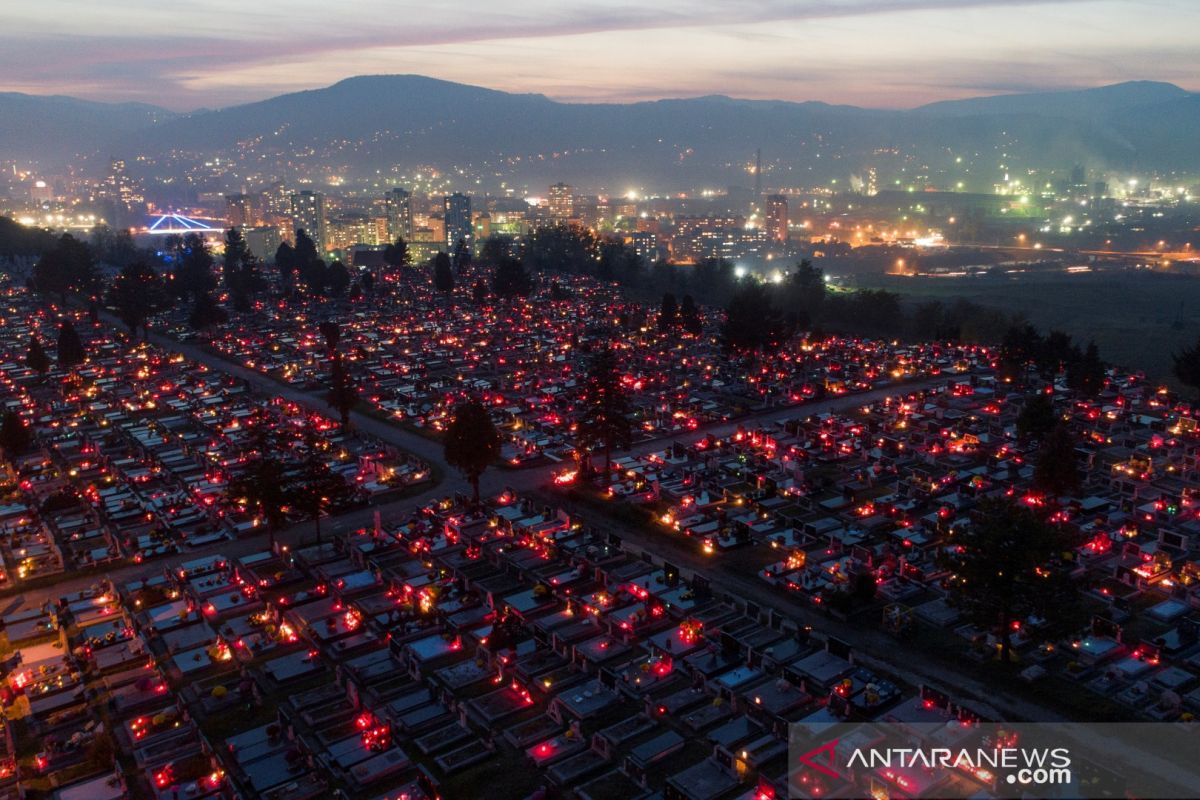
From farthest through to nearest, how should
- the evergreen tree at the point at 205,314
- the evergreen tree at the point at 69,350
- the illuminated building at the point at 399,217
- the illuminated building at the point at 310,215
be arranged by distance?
the illuminated building at the point at 310,215
the illuminated building at the point at 399,217
the evergreen tree at the point at 205,314
the evergreen tree at the point at 69,350

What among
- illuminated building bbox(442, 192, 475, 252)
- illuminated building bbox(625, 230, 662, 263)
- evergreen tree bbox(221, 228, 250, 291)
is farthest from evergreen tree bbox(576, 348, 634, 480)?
illuminated building bbox(442, 192, 475, 252)

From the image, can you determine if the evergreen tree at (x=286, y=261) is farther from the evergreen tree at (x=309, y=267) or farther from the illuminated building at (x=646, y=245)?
the illuminated building at (x=646, y=245)

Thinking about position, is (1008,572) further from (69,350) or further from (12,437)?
(69,350)

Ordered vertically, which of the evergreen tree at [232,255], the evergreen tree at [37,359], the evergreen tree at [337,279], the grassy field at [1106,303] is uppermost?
the evergreen tree at [232,255]

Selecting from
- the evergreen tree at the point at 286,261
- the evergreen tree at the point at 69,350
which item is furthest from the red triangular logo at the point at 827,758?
the evergreen tree at the point at 286,261

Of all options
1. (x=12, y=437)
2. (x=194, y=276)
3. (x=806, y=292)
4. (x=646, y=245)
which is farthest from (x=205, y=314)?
(x=646, y=245)

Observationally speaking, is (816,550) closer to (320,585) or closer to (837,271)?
(320,585)
